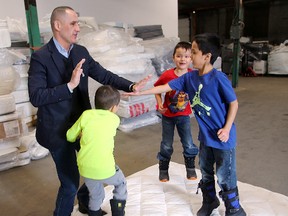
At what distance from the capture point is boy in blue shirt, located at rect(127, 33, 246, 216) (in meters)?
1.55

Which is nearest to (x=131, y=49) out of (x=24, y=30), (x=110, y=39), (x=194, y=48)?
(x=110, y=39)

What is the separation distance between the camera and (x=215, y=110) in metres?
1.58

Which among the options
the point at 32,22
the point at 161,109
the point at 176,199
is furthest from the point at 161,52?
the point at 176,199

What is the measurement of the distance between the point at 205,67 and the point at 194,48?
12cm

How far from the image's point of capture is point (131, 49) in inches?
158

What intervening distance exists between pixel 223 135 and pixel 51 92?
92 cm

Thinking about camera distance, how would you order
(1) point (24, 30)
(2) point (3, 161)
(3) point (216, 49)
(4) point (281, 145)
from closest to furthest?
1. (3) point (216, 49)
2. (2) point (3, 161)
3. (4) point (281, 145)
4. (1) point (24, 30)

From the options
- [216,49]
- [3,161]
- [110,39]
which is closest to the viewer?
[216,49]

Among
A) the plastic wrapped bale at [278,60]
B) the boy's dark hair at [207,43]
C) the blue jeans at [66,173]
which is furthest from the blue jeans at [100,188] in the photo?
the plastic wrapped bale at [278,60]

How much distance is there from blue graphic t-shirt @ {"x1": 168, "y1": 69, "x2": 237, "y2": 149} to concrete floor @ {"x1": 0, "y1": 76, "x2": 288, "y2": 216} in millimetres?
913

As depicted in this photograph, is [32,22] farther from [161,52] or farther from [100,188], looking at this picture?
[100,188]

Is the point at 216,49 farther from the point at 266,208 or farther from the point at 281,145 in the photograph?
the point at 281,145

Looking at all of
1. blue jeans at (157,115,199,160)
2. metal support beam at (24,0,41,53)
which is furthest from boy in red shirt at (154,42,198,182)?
metal support beam at (24,0,41,53)

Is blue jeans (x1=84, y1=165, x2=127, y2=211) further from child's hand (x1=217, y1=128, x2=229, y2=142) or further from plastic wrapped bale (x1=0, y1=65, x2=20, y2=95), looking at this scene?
plastic wrapped bale (x1=0, y1=65, x2=20, y2=95)
